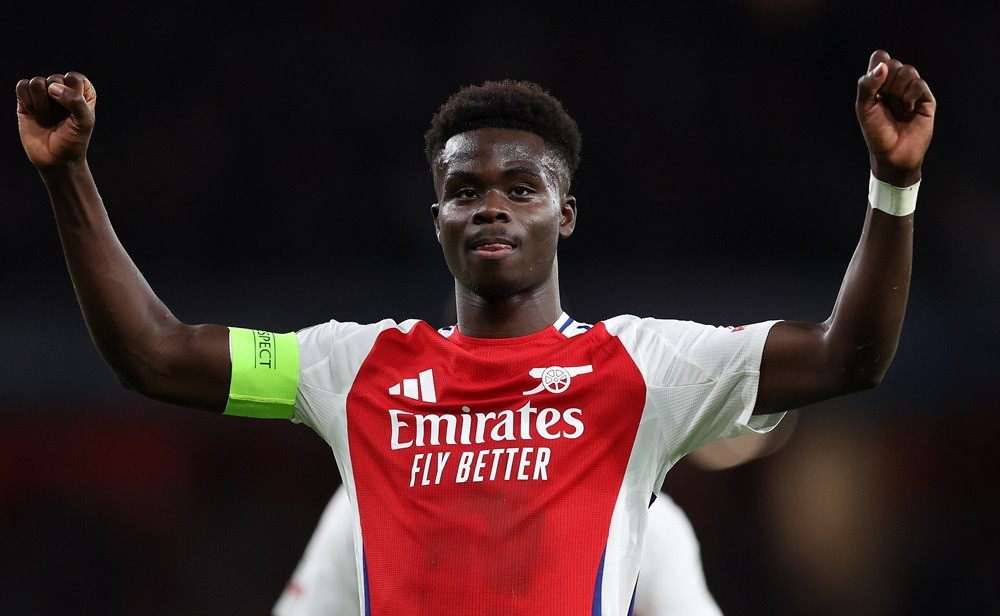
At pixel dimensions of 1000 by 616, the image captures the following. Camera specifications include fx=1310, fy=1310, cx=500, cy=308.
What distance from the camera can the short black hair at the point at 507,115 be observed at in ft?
11.2

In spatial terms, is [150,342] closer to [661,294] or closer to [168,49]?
[661,294]

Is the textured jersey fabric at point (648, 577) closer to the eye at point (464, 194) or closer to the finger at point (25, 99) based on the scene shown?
the eye at point (464, 194)

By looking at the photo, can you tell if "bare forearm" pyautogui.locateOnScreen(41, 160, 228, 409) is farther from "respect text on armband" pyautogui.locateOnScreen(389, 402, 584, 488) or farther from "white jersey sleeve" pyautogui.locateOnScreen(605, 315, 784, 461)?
"white jersey sleeve" pyautogui.locateOnScreen(605, 315, 784, 461)

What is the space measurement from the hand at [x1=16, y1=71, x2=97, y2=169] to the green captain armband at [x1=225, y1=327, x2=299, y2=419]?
23.3 inches

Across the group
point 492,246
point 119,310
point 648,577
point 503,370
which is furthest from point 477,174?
point 648,577

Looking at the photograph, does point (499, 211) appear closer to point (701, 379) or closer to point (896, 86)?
point (701, 379)

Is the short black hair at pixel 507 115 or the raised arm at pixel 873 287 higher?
the short black hair at pixel 507 115

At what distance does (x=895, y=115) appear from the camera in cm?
279

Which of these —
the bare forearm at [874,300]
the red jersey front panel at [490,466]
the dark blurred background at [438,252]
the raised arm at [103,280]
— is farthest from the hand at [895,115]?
the dark blurred background at [438,252]

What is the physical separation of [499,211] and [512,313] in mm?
298

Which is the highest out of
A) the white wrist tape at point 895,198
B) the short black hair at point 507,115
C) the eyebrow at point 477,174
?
the short black hair at point 507,115

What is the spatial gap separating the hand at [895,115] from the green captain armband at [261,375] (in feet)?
4.93

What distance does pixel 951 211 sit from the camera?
1001 centimetres

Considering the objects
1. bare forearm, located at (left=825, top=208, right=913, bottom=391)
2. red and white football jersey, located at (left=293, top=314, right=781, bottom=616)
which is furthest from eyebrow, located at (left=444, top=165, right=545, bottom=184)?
bare forearm, located at (left=825, top=208, right=913, bottom=391)
